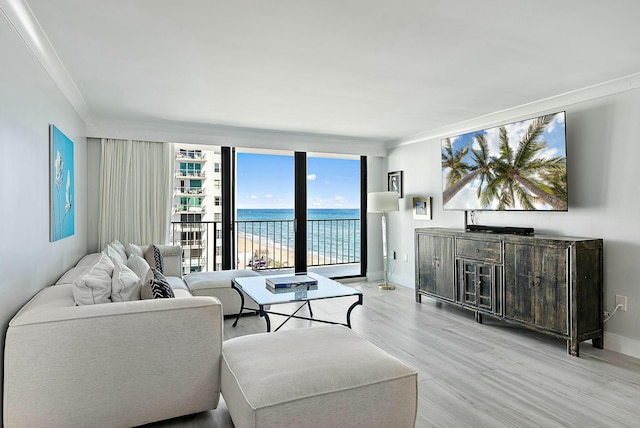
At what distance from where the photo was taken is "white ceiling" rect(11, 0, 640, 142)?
2.00m

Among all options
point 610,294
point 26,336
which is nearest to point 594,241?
point 610,294

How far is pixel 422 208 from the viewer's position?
17.4ft

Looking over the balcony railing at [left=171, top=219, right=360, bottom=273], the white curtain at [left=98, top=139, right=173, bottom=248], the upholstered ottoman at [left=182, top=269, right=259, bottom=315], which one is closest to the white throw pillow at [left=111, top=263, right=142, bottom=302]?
the upholstered ottoman at [left=182, top=269, right=259, bottom=315]

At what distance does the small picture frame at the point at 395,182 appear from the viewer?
5742 millimetres

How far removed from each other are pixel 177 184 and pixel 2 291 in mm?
4777

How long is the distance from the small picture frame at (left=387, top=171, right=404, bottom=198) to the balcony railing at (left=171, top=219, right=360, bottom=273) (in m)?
1.37

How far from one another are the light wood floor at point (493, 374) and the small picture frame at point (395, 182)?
212 centimetres

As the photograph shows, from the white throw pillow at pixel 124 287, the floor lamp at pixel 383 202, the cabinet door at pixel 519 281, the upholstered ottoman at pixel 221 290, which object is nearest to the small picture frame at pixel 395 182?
the floor lamp at pixel 383 202

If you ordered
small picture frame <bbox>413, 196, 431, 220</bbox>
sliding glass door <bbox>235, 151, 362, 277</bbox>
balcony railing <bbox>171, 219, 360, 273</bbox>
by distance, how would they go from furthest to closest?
balcony railing <bbox>171, 219, 360, 273</bbox> < sliding glass door <bbox>235, 151, 362, 277</bbox> < small picture frame <bbox>413, 196, 431, 220</bbox>

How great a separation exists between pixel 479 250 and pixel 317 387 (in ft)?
9.25

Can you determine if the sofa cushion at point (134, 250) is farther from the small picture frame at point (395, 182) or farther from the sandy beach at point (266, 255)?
the small picture frame at point (395, 182)

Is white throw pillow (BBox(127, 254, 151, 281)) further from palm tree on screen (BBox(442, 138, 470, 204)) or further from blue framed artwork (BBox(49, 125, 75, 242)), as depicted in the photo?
palm tree on screen (BBox(442, 138, 470, 204))

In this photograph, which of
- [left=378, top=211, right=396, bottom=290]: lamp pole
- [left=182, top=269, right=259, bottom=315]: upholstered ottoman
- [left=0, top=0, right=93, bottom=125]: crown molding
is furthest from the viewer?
[left=378, top=211, right=396, bottom=290]: lamp pole

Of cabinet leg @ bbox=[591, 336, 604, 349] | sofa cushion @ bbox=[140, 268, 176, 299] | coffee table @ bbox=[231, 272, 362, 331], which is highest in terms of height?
sofa cushion @ bbox=[140, 268, 176, 299]
